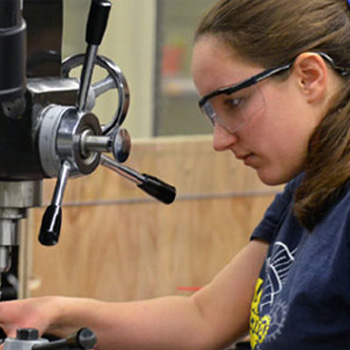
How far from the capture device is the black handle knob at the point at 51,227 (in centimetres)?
95

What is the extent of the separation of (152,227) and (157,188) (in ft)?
4.74

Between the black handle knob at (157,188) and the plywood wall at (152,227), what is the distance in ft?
3.81

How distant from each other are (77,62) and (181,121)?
213 cm

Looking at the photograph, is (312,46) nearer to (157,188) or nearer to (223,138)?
(223,138)

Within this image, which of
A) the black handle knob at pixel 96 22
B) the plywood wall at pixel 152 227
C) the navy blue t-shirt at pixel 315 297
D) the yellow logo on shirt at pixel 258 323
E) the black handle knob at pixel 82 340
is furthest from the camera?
the plywood wall at pixel 152 227

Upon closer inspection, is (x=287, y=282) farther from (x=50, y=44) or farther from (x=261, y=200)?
(x=261, y=200)

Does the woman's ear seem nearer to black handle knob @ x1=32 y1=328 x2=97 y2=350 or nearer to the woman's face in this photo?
the woman's face

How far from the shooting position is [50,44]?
100cm

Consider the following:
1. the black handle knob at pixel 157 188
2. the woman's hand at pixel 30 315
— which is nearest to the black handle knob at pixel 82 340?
the black handle knob at pixel 157 188

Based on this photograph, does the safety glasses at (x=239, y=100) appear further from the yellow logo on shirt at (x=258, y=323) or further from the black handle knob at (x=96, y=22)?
the black handle knob at (x=96, y=22)

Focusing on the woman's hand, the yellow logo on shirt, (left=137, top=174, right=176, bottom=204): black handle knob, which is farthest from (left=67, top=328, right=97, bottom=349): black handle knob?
the yellow logo on shirt

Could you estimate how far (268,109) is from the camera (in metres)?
1.38

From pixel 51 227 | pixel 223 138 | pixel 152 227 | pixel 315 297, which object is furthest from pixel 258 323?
pixel 152 227

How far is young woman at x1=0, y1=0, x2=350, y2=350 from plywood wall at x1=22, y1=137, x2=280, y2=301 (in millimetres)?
920
